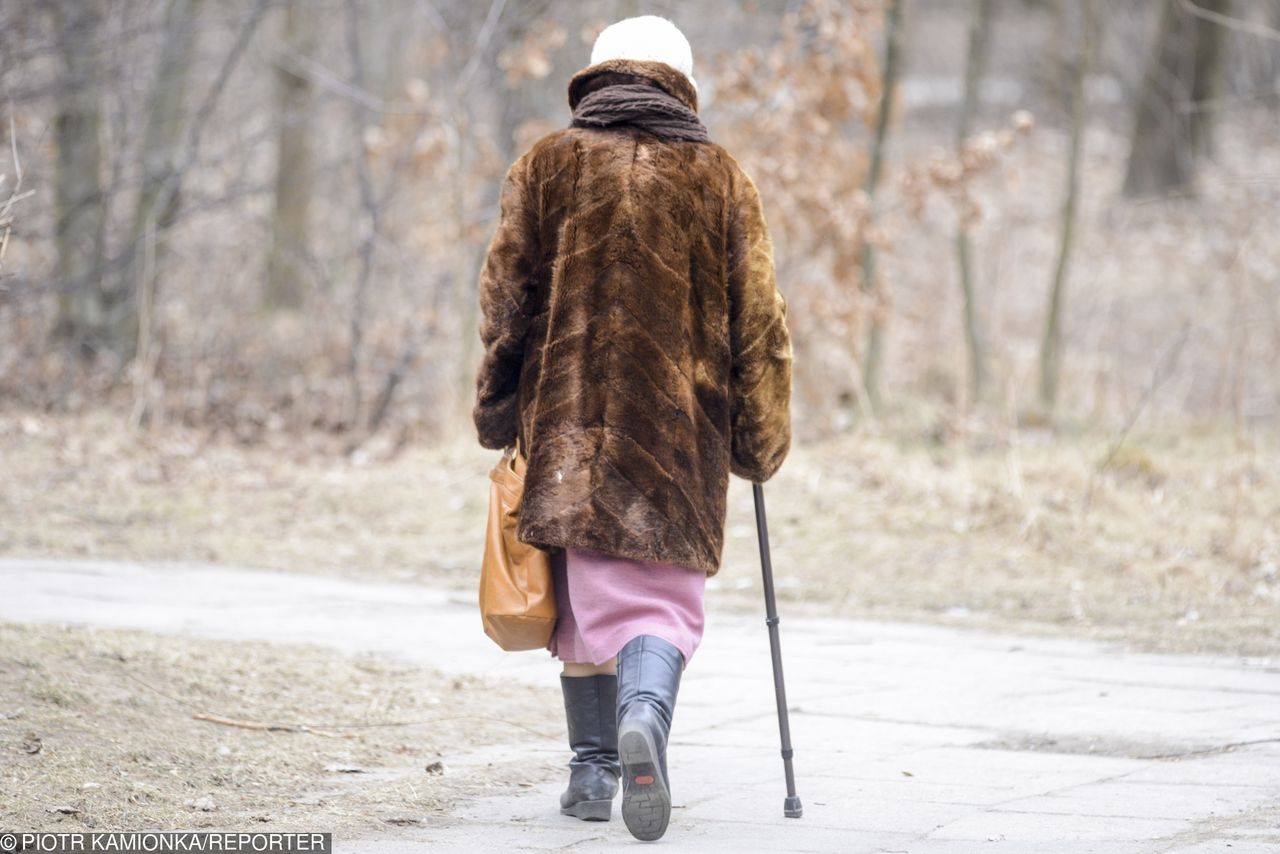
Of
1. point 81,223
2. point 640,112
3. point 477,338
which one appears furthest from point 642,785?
point 81,223

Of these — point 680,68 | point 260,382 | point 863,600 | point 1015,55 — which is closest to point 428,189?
point 260,382

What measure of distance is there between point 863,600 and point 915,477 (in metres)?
1.85

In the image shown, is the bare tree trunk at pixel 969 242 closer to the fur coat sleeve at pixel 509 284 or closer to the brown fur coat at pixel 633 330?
the brown fur coat at pixel 633 330

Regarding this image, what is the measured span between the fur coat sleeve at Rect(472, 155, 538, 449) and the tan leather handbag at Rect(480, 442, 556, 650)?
30cm

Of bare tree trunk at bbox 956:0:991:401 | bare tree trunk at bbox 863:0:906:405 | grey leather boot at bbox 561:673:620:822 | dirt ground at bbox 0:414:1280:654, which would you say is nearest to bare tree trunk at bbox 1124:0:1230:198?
bare tree trunk at bbox 956:0:991:401

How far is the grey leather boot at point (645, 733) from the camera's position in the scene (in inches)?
149

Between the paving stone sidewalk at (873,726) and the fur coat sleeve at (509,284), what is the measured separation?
1.20m

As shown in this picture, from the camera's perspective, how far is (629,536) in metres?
4.07

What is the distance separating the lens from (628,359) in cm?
411

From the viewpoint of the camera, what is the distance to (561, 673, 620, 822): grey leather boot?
423 centimetres

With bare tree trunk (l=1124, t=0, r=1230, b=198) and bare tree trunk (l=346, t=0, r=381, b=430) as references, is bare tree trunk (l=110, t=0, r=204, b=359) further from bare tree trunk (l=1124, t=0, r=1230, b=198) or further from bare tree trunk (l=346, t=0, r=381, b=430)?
bare tree trunk (l=1124, t=0, r=1230, b=198)

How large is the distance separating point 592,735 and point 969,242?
33.7ft

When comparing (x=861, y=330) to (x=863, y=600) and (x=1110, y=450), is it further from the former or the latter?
(x=863, y=600)

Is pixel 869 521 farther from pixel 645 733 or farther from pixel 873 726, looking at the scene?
pixel 645 733
